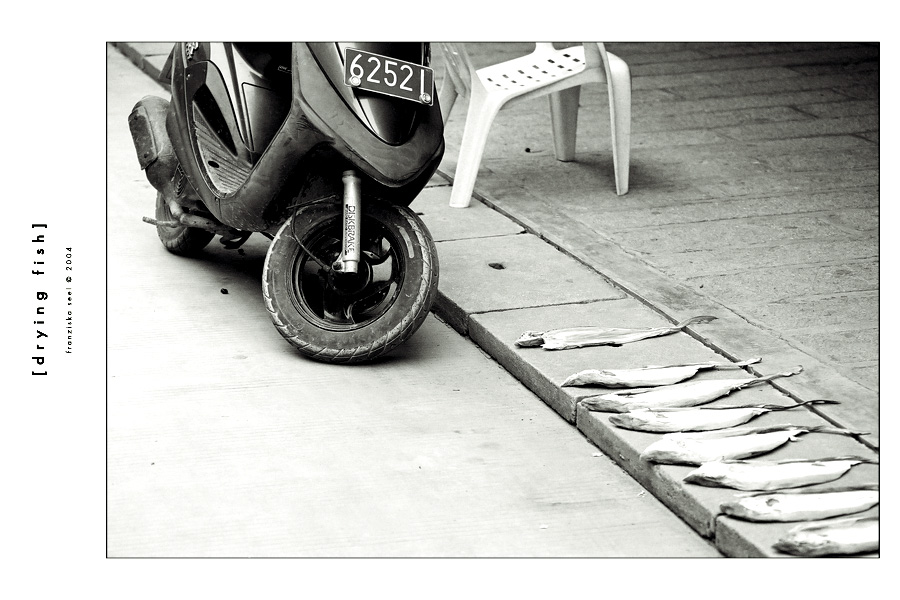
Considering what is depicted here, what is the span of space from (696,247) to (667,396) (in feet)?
5.54

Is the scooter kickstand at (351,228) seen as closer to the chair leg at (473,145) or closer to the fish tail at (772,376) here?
the fish tail at (772,376)

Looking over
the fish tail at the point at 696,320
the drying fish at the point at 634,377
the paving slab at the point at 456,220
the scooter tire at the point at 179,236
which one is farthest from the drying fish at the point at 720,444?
the scooter tire at the point at 179,236

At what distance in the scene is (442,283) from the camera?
4.82 m

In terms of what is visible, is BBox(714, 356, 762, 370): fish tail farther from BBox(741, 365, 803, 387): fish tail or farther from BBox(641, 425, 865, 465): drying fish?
BBox(641, 425, 865, 465): drying fish

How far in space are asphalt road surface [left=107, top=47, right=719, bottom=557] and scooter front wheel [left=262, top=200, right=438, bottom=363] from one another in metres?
0.12

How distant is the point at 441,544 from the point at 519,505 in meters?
0.30

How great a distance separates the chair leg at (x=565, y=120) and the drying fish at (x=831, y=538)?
12.4ft

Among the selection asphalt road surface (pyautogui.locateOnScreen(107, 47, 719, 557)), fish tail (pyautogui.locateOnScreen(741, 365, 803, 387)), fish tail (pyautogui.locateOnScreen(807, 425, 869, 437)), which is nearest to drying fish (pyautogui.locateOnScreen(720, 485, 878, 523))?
asphalt road surface (pyautogui.locateOnScreen(107, 47, 719, 557))

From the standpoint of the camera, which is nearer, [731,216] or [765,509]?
[765,509]

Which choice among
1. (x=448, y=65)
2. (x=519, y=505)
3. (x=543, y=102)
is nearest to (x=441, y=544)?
(x=519, y=505)

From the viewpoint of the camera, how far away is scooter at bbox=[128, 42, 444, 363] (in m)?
4.02

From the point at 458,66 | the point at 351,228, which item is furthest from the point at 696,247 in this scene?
the point at 351,228

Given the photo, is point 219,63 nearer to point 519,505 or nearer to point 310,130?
point 310,130

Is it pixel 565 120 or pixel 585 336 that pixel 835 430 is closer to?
pixel 585 336
